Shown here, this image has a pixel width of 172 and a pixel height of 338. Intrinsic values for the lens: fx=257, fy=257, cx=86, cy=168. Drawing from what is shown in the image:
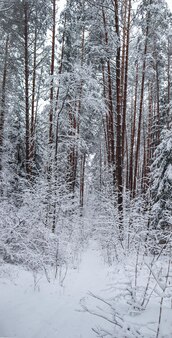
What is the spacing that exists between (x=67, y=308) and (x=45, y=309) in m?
0.30

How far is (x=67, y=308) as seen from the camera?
354 cm

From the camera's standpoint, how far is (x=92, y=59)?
9734mm

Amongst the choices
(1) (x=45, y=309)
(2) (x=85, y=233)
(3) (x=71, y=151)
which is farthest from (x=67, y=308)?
(2) (x=85, y=233)

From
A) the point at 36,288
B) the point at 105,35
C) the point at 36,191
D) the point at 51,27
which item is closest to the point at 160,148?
the point at 36,191

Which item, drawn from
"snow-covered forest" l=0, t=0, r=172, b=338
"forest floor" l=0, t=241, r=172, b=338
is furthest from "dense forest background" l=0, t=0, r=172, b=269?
"forest floor" l=0, t=241, r=172, b=338

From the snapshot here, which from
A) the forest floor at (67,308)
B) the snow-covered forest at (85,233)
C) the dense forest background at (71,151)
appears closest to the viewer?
the forest floor at (67,308)

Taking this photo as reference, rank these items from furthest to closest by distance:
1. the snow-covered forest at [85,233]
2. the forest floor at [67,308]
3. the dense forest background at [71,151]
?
the dense forest background at [71,151] → the snow-covered forest at [85,233] → the forest floor at [67,308]

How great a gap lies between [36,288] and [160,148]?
5.07m

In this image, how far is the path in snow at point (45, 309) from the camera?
9.66 ft

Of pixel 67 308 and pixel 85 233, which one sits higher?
pixel 67 308

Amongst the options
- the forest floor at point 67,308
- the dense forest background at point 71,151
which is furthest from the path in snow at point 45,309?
the dense forest background at point 71,151

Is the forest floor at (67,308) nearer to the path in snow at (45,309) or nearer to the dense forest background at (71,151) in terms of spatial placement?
the path in snow at (45,309)

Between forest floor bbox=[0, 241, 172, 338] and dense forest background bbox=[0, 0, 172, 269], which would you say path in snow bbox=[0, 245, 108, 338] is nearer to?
forest floor bbox=[0, 241, 172, 338]

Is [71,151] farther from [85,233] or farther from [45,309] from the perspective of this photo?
[45,309]
